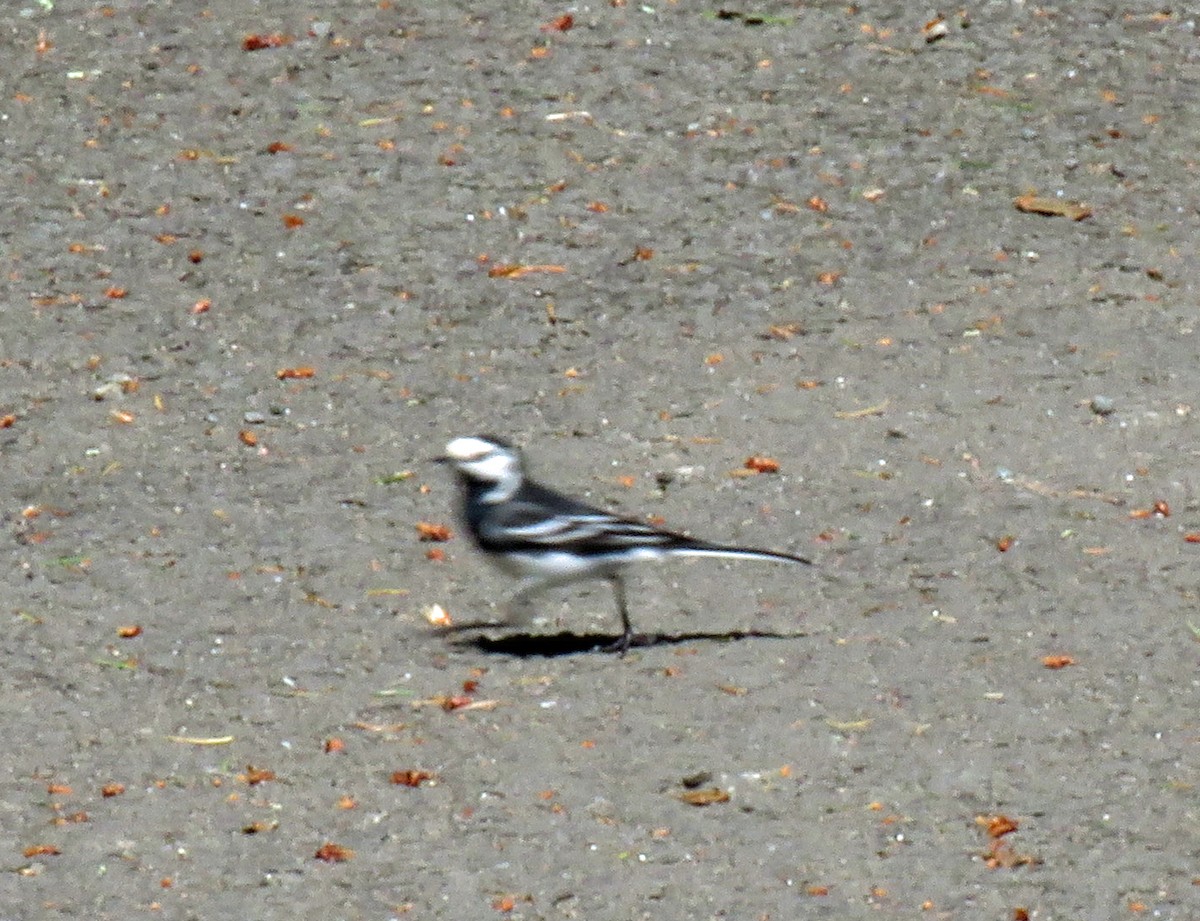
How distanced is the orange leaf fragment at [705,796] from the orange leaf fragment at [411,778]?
0.69 meters

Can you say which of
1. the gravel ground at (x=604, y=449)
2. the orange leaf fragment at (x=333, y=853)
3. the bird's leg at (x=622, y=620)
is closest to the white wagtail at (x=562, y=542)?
the bird's leg at (x=622, y=620)

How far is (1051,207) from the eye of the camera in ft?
34.0

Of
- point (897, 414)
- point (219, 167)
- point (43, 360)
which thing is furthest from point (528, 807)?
point (219, 167)

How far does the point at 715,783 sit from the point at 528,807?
51cm

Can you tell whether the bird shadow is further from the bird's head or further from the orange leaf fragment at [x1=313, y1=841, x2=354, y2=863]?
the orange leaf fragment at [x1=313, y1=841, x2=354, y2=863]

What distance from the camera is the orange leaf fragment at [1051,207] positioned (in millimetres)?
10336

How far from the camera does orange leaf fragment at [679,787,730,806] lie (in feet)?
19.0

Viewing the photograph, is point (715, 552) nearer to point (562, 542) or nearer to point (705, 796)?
point (562, 542)

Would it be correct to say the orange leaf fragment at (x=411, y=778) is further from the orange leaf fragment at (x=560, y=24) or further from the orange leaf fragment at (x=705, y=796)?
the orange leaf fragment at (x=560, y=24)

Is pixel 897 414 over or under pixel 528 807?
under

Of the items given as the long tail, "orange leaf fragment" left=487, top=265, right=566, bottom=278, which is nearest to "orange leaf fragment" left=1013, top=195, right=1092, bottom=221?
"orange leaf fragment" left=487, top=265, right=566, bottom=278

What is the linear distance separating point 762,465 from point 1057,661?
1.83 meters

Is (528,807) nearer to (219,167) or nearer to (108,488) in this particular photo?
(108,488)

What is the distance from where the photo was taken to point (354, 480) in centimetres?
807
